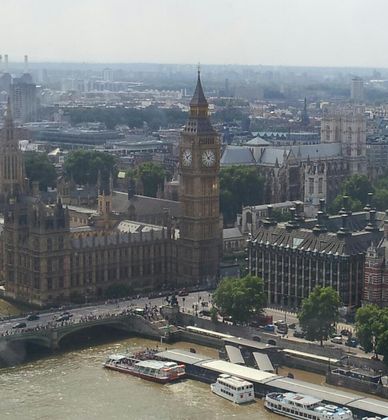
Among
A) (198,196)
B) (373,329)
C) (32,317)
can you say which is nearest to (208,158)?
(198,196)

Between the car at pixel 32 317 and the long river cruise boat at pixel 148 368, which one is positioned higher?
the car at pixel 32 317

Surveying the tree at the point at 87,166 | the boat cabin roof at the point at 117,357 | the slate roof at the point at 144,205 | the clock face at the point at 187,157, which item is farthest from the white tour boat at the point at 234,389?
the tree at the point at 87,166

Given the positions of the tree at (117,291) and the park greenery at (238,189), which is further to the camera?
the park greenery at (238,189)

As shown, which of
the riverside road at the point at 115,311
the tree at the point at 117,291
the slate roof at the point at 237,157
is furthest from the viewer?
the slate roof at the point at 237,157

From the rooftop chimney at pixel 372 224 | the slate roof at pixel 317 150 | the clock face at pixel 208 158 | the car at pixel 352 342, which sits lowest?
the car at pixel 352 342

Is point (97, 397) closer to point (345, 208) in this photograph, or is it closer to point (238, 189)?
point (345, 208)

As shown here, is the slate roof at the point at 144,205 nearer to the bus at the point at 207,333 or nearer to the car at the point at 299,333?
the bus at the point at 207,333

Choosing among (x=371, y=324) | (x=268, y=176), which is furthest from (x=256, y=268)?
(x=268, y=176)

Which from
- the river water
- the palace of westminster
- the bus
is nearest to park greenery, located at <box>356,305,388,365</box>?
the palace of westminster
